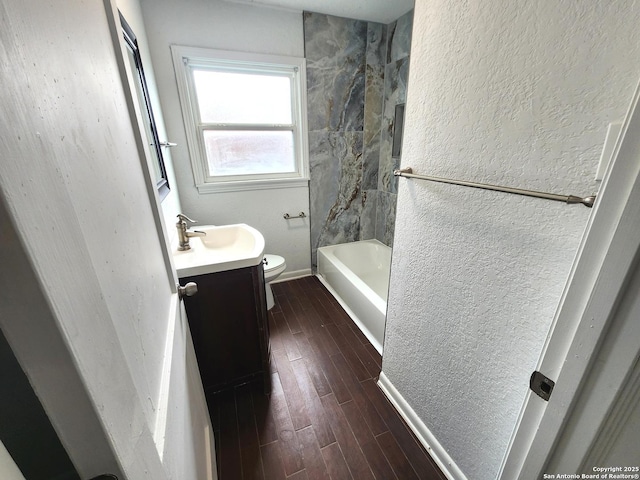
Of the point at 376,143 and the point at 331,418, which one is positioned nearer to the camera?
the point at 331,418

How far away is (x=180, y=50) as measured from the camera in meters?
1.93

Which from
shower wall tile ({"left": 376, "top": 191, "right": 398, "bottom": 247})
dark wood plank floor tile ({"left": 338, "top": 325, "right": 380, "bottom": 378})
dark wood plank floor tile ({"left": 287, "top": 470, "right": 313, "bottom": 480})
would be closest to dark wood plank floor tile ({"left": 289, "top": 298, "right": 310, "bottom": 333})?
dark wood plank floor tile ({"left": 338, "top": 325, "right": 380, "bottom": 378})

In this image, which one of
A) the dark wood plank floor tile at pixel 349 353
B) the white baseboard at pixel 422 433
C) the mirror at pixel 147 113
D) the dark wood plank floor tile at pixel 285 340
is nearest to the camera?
the white baseboard at pixel 422 433

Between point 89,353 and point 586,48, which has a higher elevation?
point 586,48

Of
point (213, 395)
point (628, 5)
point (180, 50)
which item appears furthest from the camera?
point (180, 50)

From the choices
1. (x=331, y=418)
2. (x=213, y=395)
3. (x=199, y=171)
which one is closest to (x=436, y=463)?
(x=331, y=418)

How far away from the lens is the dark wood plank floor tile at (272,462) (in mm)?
1192

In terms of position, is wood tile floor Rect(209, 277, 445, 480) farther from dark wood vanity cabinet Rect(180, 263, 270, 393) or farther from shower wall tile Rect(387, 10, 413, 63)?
shower wall tile Rect(387, 10, 413, 63)

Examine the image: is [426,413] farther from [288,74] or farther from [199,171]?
[288,74]

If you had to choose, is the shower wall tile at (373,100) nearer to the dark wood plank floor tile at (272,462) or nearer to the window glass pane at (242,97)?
the window glass pane at (242,97)

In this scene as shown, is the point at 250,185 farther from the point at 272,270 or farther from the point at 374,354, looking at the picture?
the point at 374,354

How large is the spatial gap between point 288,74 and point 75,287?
8.21 feet

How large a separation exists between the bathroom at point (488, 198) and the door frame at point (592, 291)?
169mm

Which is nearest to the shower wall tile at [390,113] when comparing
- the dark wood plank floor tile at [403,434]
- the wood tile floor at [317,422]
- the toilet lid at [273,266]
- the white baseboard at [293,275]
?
the white baseboard at [293,275]
